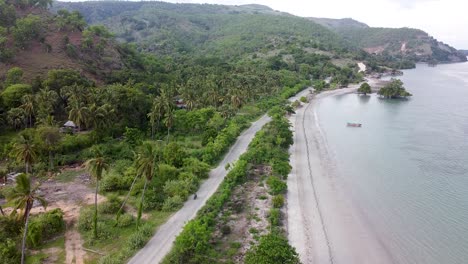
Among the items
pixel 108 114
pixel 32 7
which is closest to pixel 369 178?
pixel 108 114

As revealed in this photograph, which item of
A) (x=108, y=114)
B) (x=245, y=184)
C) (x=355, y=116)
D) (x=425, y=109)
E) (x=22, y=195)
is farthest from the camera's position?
(x=425, y=109)

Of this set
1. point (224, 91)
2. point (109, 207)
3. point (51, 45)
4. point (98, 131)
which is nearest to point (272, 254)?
point (109, 207)

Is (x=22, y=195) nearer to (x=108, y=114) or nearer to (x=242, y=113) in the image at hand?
(x=108, y=114)

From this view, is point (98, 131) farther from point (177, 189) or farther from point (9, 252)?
point (9, 252)

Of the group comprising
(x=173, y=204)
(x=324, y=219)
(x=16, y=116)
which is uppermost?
(x=16, y=116)

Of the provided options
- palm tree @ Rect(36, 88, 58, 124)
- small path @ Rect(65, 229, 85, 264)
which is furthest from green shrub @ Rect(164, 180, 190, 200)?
palm tree @ Rect(36, 88, 58, 124)
